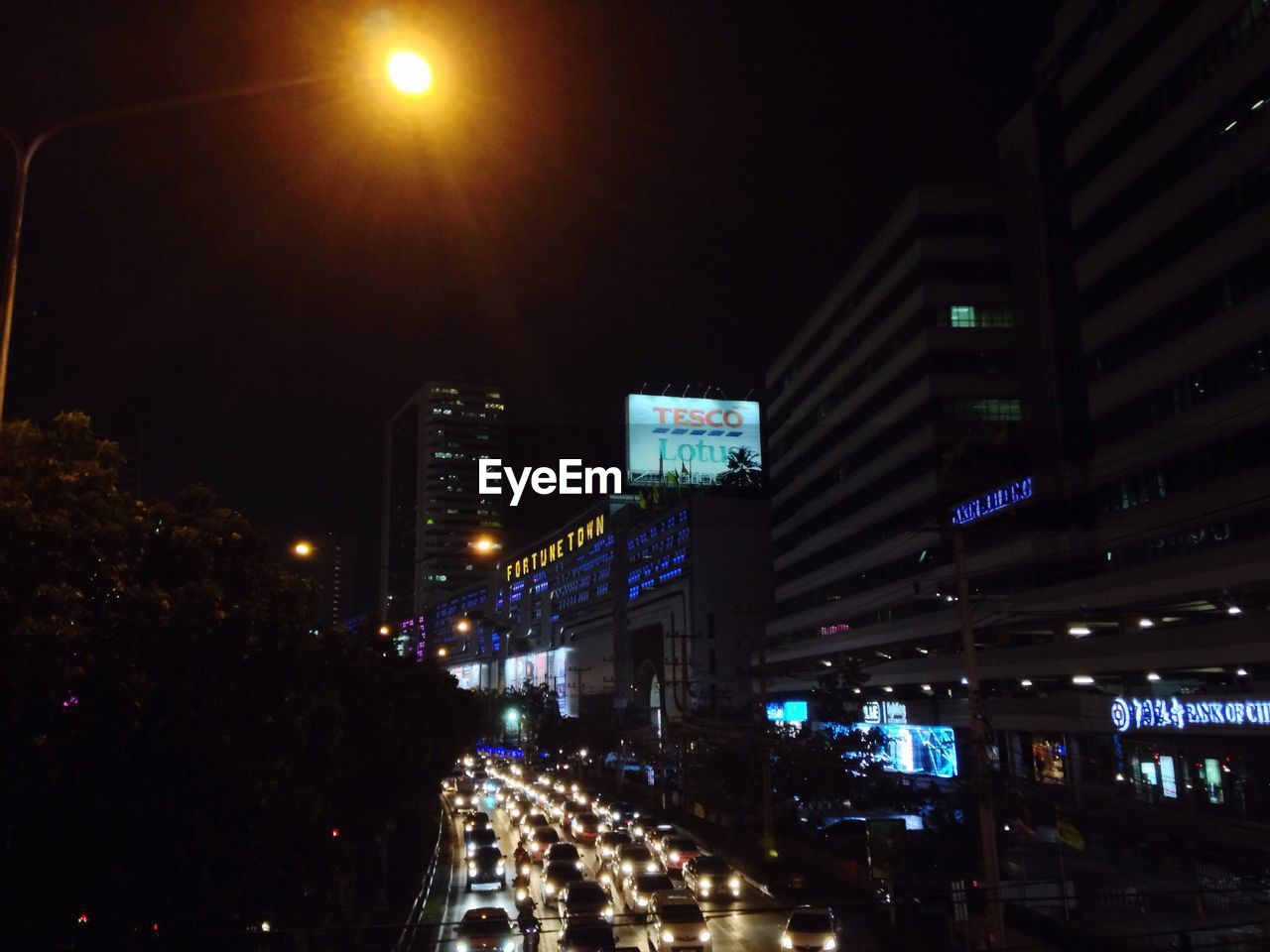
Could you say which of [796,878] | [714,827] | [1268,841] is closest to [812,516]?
[714,827]

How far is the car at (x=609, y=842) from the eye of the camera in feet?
137

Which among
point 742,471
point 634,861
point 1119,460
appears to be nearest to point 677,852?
point 634,861

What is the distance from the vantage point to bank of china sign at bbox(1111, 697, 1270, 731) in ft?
111

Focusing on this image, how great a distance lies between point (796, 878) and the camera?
35.3m

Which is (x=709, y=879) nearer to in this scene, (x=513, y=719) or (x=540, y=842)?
(x=540, y=842)

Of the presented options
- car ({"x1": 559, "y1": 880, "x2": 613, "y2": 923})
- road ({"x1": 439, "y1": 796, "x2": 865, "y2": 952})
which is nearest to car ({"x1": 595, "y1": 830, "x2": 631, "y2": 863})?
road ({"x1": 439, "y1": 796, "x2": 865, "y2": 952})

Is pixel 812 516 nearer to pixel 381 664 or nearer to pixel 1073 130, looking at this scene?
pixel 1073 130

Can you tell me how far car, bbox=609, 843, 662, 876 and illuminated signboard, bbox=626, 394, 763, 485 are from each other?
81859 mm

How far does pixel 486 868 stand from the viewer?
3622cm

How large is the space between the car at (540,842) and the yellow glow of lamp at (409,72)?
35.8 m

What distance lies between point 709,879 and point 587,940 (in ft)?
39.1

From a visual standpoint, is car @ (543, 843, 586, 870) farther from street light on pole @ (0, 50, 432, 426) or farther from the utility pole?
street light on pole @ (0, 50, 432, 426)

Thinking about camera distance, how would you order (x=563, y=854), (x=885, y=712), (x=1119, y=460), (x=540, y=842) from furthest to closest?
(x=885, y=712), (x=1119, y=460), (x=540, y=842), (x=563, y=854)

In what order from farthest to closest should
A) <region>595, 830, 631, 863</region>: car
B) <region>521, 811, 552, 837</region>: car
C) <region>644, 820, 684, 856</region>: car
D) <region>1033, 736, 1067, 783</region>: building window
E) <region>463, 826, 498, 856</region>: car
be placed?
<region>1033, 736, 1067, 783</region>: building window < <region>521, 811, 552, 837</region>: car < <region>644, 820, 684, 856</region>: car < <region>595, 830, 631, 863</region>: car < <region>463, 826, 498, 856</region>: car
